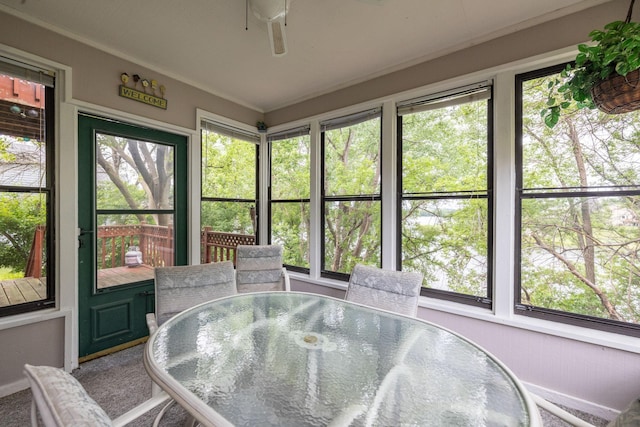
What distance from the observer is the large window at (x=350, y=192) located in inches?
110

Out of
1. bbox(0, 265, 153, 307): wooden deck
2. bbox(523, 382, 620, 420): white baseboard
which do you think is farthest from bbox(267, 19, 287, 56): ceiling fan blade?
bbox(523, 382, 620, 420): white baseboard

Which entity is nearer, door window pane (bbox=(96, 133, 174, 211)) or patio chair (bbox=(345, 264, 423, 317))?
patio chair (bbox=(345, 264, 423, 317))

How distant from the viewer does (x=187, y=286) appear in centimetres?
185

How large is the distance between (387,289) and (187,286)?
53.8 inches

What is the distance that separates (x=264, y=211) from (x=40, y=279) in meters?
2.19

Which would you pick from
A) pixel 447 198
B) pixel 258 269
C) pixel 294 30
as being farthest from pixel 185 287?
pixel 447 198

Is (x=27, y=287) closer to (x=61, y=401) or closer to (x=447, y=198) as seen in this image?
(x=61, y=401)

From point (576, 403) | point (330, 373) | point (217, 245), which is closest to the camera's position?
point (330, 373)

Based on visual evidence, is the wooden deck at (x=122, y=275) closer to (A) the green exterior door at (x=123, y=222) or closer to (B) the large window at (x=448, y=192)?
(A) the green exterior door at (x=123, y=222)

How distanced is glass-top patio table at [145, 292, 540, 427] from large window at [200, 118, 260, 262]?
180 cm

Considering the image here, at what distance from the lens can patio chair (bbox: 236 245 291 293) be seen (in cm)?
257

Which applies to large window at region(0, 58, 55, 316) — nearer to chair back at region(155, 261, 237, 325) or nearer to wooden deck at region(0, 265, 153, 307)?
wooden deck at region(0, 265, 153, 307)

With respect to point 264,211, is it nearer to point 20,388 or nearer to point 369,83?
point 369,83

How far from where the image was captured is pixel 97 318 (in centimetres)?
235
